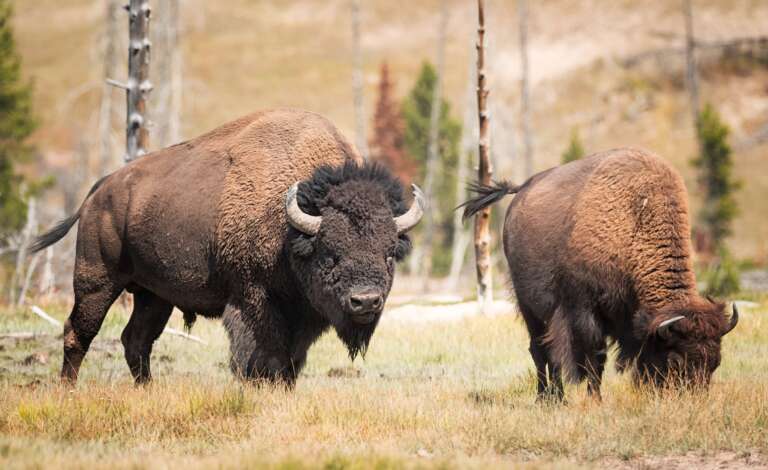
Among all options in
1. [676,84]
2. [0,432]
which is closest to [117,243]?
[0,432]

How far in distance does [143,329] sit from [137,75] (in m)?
6.41

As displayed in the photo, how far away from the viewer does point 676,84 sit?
2881 inches

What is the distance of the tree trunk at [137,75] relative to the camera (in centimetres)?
1488

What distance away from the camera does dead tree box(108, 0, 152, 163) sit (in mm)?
14875

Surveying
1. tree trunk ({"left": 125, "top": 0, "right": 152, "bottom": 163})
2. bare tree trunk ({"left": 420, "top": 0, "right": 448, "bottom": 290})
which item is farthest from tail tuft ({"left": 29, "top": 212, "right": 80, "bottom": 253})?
bare tree trunk ({"left": 420, "top": 0, "right": 448, "bottom": 290})

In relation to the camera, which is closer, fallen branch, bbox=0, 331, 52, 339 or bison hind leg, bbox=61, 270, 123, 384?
bison hind leg, bbox=61, 270, 123, 384

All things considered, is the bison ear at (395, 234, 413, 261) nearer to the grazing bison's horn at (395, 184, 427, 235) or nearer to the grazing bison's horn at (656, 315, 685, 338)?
the grazing bison's horn at (395, 184, 427, 235)

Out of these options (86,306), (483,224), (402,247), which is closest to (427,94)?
(483,224)

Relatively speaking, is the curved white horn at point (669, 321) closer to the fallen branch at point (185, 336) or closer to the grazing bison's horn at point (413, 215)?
the grazing bison's horn at point (413, 215)

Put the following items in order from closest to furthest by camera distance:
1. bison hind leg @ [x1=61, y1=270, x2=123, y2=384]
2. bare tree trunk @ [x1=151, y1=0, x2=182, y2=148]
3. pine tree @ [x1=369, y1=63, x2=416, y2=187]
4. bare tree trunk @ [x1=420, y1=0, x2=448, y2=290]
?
bison hind leg @ [x1=61, y1=270, x2=123, y2=384]
bare tree trunk @ [x1=151, y1=0, x2=182, y2=148]
bare tree trunk @ [x1=420, y1=0, x2=448, y2=290]
pine tree @ [x1=369, y1=63, x2=416, y2=187]

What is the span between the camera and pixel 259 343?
8.23m

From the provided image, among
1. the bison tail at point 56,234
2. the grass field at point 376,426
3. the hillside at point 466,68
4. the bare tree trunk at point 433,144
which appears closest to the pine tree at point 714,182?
the hillside at point 466,68

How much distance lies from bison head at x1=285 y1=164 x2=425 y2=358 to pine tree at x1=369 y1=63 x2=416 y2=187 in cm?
4546

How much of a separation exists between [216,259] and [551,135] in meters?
63.2
